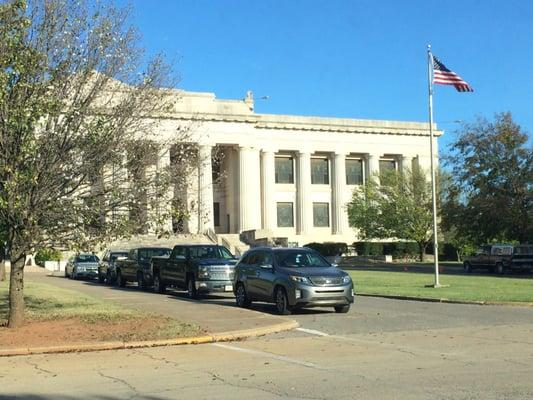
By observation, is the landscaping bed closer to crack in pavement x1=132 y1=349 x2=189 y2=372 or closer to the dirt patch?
the dirt patch

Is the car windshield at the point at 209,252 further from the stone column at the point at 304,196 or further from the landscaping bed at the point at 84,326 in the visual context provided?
the stone column at the point at 304,196

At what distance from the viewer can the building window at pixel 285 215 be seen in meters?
77.9

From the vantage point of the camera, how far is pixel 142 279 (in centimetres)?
2808

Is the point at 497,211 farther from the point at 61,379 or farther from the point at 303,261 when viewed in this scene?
the point at 61,379

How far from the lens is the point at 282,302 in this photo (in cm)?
1756

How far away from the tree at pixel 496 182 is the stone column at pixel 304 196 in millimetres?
32361

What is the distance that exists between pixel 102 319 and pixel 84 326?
1.10 metres

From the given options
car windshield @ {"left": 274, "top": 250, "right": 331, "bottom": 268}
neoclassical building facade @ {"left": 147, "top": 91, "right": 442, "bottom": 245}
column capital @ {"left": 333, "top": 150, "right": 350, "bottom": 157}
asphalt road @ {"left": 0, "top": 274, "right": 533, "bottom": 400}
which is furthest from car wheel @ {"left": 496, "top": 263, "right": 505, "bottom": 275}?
column capital @ {"left": 333, "top": 150, "right": 350, "bottom": 157}

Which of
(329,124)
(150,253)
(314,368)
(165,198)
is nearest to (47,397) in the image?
(314,368)

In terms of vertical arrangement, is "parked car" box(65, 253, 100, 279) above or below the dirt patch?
above

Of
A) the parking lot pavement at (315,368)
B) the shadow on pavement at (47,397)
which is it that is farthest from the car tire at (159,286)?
the shadow on pavement at (47,397)

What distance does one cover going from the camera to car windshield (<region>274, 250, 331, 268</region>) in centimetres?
1822

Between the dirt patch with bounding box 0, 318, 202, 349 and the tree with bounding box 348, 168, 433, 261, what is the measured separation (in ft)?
155

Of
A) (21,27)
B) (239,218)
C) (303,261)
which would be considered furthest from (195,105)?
(21,27)
